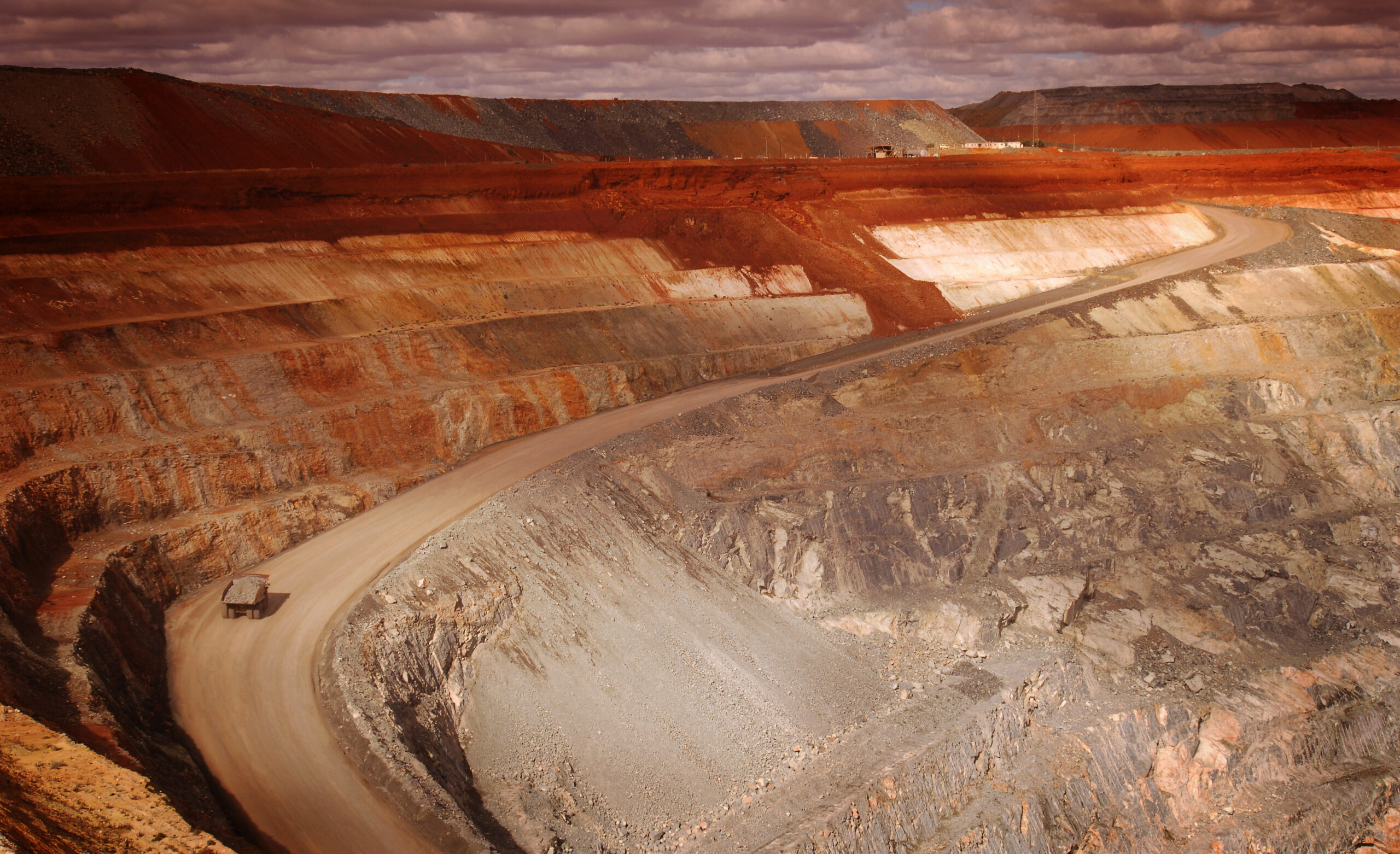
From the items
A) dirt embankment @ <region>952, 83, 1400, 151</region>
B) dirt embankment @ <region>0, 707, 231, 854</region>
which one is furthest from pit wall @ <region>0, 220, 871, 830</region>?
dirt embankment @ <region>952, 83, 1400, 151</region>

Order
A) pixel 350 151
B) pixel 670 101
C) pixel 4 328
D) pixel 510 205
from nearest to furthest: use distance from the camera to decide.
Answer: pixel 4 328, pixel 510 205, pixel 350 151, pixel 670 101

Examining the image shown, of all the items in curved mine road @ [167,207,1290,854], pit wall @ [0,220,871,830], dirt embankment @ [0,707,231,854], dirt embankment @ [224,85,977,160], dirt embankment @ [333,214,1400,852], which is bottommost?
dirt embankment @ [333,214,1400,852]

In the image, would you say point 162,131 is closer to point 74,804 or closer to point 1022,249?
point 74,804

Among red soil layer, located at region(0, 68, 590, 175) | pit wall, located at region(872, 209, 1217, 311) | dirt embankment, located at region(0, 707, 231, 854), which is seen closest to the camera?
dirt embankment, located at region(0, 707, 231, 854)

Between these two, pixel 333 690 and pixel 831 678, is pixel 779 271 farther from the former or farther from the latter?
pixel 333 690

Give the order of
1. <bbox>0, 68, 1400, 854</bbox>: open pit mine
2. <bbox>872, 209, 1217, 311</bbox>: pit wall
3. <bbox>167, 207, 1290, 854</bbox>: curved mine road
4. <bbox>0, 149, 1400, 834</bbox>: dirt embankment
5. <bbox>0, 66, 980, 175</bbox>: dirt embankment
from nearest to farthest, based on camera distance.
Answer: <bbox>167, 207, 1290, 854</bbox>: curved mine road → <bbox>0, 68, 1400, 854</bbox>: open pit mine → <bbox>0, 149, 1400, 834</bbox>: dirt embankment → <bbox>0, 66, 980, 175</bbox>: dirt embankment → <bbox>872, 209, 1217, 311</bbox>: pit wall

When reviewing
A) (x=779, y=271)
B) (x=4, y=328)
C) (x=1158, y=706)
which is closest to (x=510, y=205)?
(x=779, y=271)

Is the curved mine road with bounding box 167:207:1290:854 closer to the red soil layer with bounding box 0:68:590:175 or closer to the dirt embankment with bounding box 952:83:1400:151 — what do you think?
the red soil layer with bounding box 0:68:590:175

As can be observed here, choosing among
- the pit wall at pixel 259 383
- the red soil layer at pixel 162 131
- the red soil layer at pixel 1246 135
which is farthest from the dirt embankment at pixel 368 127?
the red soil layer at pixel 1246 135
